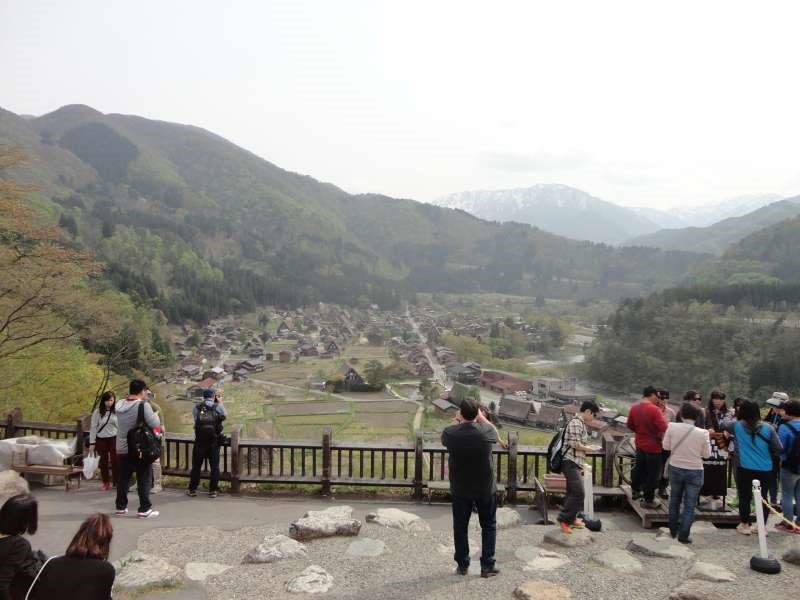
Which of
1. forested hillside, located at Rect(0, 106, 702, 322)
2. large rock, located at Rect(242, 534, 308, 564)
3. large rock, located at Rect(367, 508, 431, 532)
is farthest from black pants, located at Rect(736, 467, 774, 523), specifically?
forested hillside, located at Rect(0, 106, 702, 322)

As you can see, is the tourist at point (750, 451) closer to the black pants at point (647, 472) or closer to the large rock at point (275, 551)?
the black pants at point (647, 472)

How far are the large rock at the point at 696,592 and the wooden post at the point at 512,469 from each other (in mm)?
2854

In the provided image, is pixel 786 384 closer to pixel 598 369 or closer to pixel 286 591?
pixel 598 369

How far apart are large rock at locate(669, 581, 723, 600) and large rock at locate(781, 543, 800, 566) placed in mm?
1224

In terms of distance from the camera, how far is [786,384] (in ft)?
145

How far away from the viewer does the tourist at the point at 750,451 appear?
604cm

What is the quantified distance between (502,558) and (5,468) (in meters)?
7.65

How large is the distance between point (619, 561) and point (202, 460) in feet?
18.6

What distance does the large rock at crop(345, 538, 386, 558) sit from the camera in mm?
5797

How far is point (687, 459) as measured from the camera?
231 inches

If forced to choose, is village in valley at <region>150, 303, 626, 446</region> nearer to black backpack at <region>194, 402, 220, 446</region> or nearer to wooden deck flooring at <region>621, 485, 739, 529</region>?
wooden deck flooring at <region>621, 485, 739, 529</region>

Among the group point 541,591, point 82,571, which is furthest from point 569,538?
point 82,571

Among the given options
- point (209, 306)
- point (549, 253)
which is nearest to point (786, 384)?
point (209, 306)

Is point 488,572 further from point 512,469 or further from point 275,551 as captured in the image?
point 512,469
